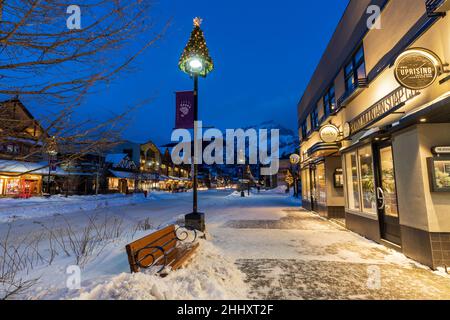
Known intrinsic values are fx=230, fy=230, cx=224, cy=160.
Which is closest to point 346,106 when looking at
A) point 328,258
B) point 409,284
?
point 328,258

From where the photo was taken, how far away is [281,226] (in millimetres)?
11055

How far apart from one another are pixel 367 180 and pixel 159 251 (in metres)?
7.77

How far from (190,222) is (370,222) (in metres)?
6.33

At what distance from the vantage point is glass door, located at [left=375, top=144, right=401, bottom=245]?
23.3 feet

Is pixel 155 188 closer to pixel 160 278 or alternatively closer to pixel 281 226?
pixel 281 226

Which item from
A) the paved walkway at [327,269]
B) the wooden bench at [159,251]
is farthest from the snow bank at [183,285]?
the paved walkway at [327,269]

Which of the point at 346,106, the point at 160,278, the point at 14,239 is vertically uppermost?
the point at 346,106

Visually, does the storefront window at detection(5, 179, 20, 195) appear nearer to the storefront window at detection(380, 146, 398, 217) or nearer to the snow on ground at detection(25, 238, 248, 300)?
the snow on ground at detection(25, 238, 248, 300)

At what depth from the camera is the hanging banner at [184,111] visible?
7660 millimetres

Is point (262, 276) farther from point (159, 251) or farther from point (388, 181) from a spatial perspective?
point (388, 181)

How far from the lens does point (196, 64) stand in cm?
812

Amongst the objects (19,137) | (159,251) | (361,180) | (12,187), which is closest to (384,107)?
(361,180)

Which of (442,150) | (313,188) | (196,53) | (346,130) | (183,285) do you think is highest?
(196,53)
